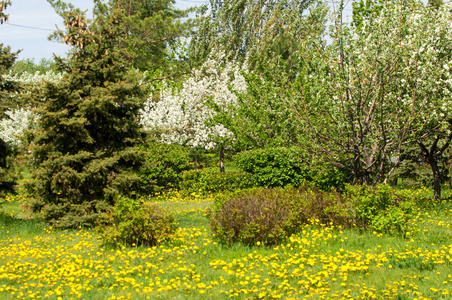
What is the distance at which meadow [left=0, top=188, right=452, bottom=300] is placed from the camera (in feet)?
17.0

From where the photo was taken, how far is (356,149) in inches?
374

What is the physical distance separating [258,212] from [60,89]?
5525 millimetres

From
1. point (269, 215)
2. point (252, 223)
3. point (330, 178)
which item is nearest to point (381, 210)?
point (269, 215)

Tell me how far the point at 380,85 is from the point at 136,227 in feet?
19.5

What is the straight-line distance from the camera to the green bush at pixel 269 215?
7.26 metres

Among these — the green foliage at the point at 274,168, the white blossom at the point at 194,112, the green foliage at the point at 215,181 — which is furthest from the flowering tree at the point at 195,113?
the green foliage at the point at 274,168

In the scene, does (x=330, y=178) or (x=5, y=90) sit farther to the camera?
(x=330, y=178)

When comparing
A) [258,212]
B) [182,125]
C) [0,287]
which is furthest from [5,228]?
[182,125]

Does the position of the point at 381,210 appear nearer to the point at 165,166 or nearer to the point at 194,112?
the point at 165,166

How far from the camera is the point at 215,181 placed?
49.5 ft

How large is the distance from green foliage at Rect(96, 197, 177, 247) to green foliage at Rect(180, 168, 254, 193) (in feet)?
22.2

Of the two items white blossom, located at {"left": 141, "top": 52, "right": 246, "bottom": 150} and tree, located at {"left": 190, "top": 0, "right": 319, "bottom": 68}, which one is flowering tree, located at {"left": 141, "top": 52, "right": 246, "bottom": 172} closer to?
white blossom, located at {"left": 141, "top": 52, "right": 246, "bottom": 150}

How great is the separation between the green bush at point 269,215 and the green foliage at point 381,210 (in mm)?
278

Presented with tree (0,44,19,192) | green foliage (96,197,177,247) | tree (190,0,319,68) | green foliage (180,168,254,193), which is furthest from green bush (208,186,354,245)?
tree (190,0,319,68)
